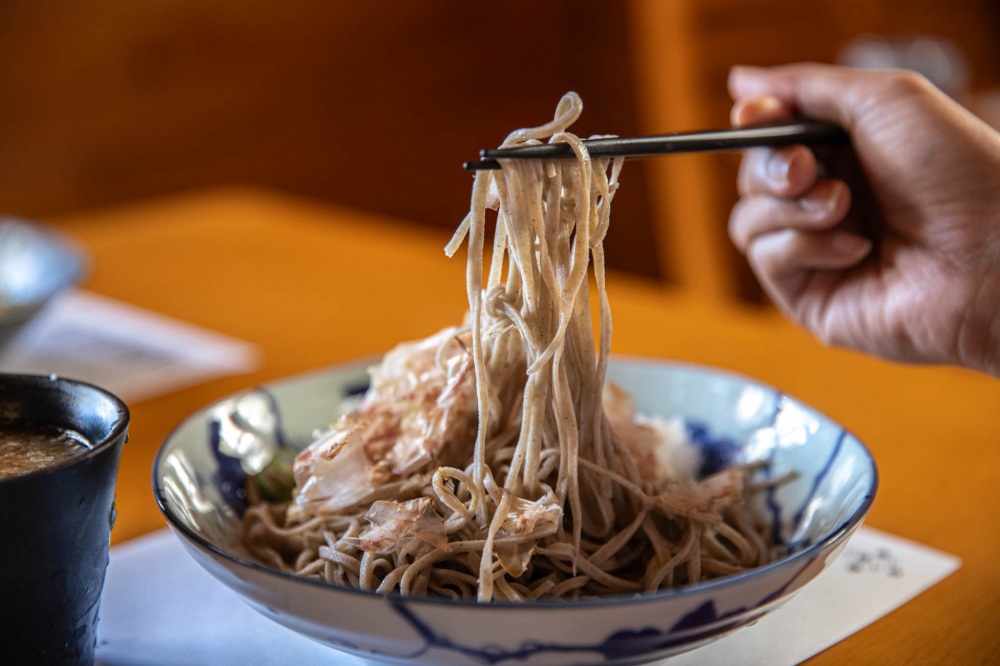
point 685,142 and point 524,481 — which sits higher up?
point 685,142

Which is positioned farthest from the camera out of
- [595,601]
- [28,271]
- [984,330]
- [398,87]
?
[398,87]

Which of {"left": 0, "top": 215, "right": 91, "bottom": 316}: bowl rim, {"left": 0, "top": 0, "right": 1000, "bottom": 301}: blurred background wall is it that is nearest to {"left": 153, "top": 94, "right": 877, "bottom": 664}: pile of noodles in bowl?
{"left": 0, "top": 215, "right": 91, "bottom": 316}: bowl rim

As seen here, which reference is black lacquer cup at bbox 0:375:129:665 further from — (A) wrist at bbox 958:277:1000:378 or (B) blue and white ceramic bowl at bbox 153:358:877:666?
(A) wrist at bbox 958:277:1000:378

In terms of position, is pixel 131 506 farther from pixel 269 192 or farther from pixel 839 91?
pixel 269 192

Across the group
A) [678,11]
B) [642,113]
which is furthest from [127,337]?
[642,113]

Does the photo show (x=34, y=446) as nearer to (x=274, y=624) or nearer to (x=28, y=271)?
(x=274, y=624)

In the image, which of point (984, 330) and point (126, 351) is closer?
point (984, 330)

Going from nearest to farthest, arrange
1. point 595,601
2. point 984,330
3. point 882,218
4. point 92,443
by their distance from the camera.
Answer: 1. point 595,601
2. point 92,443
3. point 984,330
4. point 882,218

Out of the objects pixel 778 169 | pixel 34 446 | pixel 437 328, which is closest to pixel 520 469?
pixel 34 446
